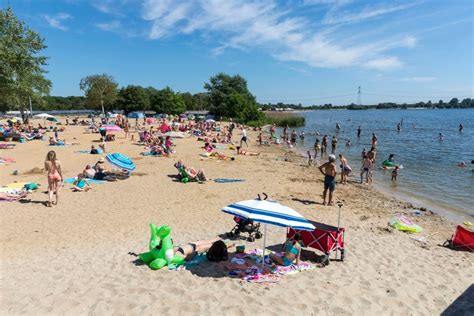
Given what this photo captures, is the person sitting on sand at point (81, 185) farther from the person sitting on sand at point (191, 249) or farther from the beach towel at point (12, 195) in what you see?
the person sitting on sand at point (191, 249)

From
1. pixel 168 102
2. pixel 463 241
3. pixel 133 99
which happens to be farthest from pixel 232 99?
pixel 463 241

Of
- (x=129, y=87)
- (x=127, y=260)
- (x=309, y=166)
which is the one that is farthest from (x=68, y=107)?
(x=127, y=260)

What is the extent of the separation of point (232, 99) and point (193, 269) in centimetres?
5591

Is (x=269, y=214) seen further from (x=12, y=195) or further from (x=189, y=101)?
(x=189, y=101)

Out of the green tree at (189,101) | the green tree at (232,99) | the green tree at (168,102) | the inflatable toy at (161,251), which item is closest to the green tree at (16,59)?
the inflatable toy at (161,251)

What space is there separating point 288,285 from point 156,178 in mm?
9748

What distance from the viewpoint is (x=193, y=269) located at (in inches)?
250

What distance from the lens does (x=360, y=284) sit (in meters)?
6.04

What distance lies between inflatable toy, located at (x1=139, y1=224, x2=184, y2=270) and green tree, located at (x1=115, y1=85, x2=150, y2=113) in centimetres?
8002

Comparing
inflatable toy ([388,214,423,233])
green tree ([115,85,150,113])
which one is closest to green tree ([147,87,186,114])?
green tree ([115,85,150,113])

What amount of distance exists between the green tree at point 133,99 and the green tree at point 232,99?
2074 cm

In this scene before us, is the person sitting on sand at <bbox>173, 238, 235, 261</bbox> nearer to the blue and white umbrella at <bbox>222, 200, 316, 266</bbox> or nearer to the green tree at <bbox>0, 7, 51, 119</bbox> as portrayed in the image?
the blue and white umbrella at <bbox>222, 200, 316, 266</bbox>

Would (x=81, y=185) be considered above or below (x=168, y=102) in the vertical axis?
below

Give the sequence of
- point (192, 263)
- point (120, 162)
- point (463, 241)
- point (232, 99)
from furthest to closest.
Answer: point (232, 99) < point (120, 162) < point (463, 241) < point (192, 263)
